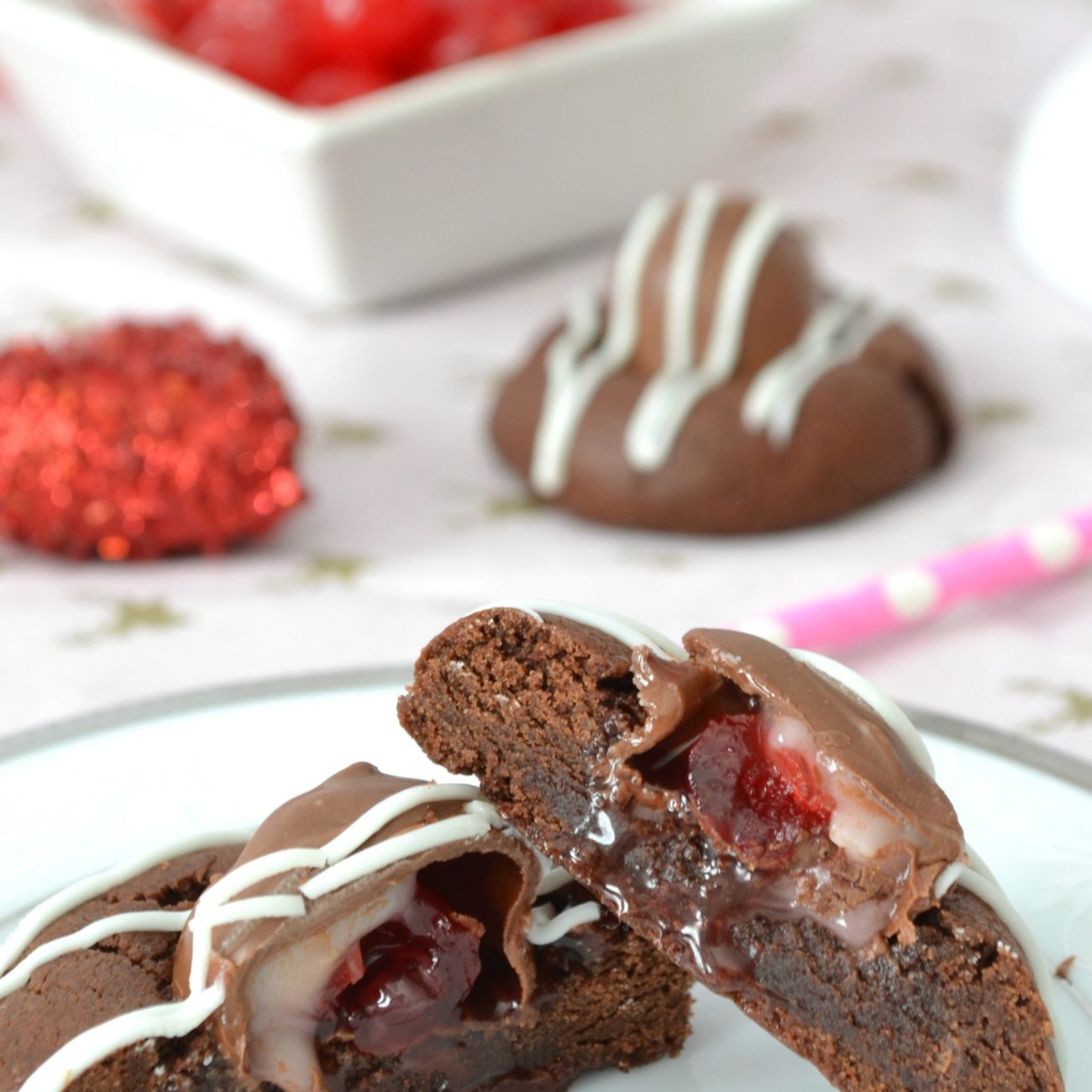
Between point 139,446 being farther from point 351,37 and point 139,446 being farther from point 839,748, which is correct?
→ point 839,748

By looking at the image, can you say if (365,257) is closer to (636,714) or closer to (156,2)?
(156,2)

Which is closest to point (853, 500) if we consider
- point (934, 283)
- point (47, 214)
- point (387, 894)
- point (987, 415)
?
point (987, 415)

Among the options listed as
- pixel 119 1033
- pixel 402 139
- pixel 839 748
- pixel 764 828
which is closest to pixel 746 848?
pixel 764 828

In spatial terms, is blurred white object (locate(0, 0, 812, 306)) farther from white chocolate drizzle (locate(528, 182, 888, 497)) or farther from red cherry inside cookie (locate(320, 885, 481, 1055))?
red cherry inside cookie (locate(320, 885, 481, 1055))

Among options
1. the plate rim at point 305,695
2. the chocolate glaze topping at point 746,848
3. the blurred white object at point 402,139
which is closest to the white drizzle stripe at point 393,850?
the chocolate glaze topping at point 746,848

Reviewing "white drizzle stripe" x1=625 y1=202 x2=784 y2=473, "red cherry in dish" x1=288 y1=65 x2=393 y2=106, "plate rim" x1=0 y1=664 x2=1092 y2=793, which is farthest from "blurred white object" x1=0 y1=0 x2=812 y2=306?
"plate rim" x1=0 y1=664 x2=1092 y2=793

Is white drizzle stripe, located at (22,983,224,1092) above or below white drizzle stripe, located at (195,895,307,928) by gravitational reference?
below

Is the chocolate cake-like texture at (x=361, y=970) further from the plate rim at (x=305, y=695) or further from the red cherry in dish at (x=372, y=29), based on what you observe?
the red cherry in dish at (x=372, y=29)
